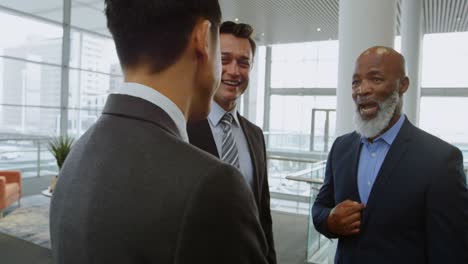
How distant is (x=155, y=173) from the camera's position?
607mm

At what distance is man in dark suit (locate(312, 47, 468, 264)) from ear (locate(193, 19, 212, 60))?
1.13 m

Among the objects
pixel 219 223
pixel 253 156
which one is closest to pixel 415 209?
pixel 253 156

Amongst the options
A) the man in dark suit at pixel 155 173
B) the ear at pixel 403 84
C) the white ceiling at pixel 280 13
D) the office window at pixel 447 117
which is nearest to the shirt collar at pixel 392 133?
the ear at pixel 403 84

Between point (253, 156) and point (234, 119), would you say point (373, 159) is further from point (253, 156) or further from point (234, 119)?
point (234, 119)

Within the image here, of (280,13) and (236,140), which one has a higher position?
(280,13)

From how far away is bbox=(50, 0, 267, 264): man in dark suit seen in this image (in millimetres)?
588

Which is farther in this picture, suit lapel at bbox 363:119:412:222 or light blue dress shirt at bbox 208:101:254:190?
light blue dress shirt at bbox 208:101:254:190

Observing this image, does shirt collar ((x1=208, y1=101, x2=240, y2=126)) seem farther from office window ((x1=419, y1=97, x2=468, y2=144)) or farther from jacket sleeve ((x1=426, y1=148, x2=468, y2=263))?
office window ((x1=419, y1=97, x2=468, y2=144))

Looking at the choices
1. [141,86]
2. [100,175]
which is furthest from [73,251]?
[141,86]

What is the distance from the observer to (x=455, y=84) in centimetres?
1288

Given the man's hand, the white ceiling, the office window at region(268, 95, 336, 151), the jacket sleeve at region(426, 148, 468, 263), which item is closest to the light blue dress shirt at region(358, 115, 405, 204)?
the man's hand

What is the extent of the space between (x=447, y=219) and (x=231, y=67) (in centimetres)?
115

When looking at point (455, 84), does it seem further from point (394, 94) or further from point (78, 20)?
point (394, 94)

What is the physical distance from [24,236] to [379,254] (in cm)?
468
